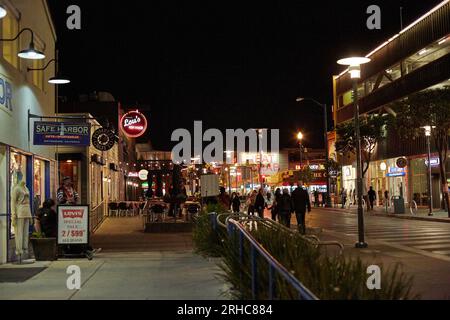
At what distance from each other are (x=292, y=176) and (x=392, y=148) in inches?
774

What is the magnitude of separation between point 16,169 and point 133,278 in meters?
5.41

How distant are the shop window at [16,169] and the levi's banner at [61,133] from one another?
2.01 ft

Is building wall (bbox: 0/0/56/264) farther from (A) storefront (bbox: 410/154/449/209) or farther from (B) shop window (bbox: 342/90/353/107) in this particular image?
(B) shop window (bbox: 342/90/353/107)

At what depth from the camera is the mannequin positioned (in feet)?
45.9

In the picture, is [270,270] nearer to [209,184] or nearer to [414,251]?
[414,251]

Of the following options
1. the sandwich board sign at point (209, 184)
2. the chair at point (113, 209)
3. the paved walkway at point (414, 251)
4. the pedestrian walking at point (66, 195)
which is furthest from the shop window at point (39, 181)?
the chair at point (113, 209)

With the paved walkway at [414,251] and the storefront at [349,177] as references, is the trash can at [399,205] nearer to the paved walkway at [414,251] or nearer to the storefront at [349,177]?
the paved walkway at [414,251]

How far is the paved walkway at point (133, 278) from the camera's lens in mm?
9500

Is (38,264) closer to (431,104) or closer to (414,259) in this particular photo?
(414,259)

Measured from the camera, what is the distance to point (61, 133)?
52.4 feet

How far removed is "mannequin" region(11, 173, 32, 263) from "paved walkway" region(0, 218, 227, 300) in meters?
0.61

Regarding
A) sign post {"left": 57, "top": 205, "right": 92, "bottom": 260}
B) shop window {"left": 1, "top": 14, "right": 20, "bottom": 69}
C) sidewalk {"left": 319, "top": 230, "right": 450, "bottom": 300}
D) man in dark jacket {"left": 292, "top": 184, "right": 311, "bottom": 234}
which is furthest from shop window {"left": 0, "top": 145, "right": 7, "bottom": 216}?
man in dark jacket {"left": 292, "top": 184, "right": 311, "bottom": 234}
